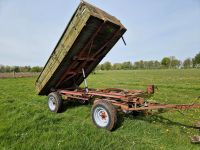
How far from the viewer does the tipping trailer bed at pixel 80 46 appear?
521cm

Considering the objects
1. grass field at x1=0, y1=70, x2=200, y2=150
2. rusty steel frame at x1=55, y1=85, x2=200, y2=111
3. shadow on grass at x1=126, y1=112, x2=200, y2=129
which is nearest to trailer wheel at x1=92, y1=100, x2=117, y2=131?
grass field at x1=0, y1=70, x2=200, y2=150

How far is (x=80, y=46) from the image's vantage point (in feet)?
19.2

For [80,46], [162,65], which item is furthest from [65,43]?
[162,65]

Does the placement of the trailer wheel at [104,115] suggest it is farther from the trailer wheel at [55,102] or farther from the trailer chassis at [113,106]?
the trailer wheel at [55,102]

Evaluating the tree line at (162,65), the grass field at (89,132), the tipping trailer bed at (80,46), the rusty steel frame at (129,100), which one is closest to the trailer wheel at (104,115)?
the grass field at (89,132)

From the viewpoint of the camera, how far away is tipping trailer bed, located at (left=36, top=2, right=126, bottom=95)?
5.21m

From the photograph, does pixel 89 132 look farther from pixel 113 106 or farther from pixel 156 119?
pixel 156 119

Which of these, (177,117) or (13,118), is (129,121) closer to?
(177,117)

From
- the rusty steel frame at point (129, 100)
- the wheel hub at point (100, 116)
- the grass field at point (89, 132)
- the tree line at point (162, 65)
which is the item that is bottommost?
the grass field at point (89, 132)

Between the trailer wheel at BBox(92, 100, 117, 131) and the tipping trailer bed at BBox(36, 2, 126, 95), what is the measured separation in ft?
6.08

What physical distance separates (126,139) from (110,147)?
58 centimetres

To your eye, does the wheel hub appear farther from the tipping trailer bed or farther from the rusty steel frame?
the tipping trailer bed

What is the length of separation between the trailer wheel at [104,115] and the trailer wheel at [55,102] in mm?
1926

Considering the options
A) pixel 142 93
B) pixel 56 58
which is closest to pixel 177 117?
pixel 142 93
